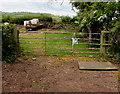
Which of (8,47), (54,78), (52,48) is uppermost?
(8,47)

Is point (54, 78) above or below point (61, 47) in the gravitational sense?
below

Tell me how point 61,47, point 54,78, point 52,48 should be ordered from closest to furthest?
point 54,78 → point 52,48 → point 61,47

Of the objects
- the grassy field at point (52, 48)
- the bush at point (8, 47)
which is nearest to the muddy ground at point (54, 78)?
the bush at point (8, 47)

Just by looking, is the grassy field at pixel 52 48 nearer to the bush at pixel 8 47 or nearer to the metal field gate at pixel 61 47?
the metal field gate at pixel 61 47

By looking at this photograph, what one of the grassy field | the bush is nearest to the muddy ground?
the bush

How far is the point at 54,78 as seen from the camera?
363 cm

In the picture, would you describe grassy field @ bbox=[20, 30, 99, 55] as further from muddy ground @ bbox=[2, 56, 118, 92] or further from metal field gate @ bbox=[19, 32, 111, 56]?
muddy ground @ bbox=[2, 56, 118, 92]

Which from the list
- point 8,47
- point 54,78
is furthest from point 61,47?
point 54,78

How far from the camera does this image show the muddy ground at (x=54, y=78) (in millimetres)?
3044

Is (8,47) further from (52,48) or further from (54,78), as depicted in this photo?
(54,78)

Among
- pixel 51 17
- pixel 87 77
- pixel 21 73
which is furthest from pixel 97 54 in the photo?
pixel 51 17

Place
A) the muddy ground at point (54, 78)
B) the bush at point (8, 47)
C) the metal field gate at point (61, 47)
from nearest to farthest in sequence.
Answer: the muddy ground at point (54, 78) < the bush at point (8, 47) < the metal field gate at point (61, 47)

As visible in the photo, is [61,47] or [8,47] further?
[61,47]

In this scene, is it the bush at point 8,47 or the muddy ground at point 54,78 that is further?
the bush at point 8,47
